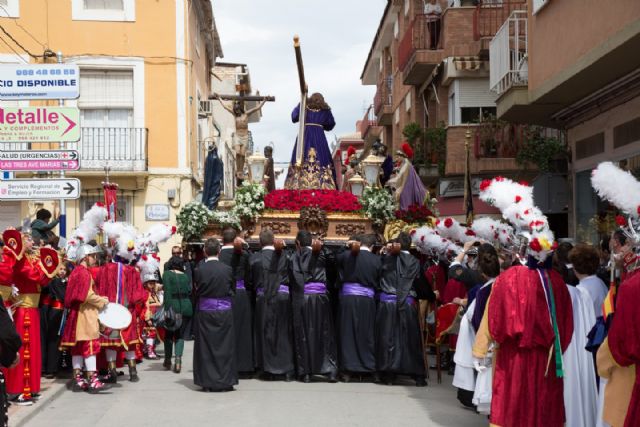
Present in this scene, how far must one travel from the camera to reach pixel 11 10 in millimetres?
24297

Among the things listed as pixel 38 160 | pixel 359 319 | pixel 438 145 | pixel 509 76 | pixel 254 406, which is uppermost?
pixel 509 76

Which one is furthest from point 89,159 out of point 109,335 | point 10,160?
point 109,335

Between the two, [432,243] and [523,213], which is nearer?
[523,213]

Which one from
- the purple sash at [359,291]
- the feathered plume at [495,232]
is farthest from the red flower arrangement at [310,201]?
the feathered plume at [495,232]

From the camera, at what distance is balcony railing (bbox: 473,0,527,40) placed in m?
23.6

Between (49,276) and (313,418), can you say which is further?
(49,276)

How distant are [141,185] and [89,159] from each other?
1.50 m

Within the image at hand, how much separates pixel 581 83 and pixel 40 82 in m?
7.56

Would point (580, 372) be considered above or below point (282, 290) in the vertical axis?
below

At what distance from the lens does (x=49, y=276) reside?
1020cm

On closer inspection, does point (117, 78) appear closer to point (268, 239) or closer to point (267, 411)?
point (268, 239)

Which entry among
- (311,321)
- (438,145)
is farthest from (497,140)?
(311,321)

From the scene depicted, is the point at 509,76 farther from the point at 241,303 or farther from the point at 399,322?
the point at 241,303

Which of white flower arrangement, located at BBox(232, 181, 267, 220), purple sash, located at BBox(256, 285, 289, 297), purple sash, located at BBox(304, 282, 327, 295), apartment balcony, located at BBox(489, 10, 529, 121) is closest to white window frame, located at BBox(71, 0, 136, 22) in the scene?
apartment balcony, located at BBox(489, 10, 529, 121)
